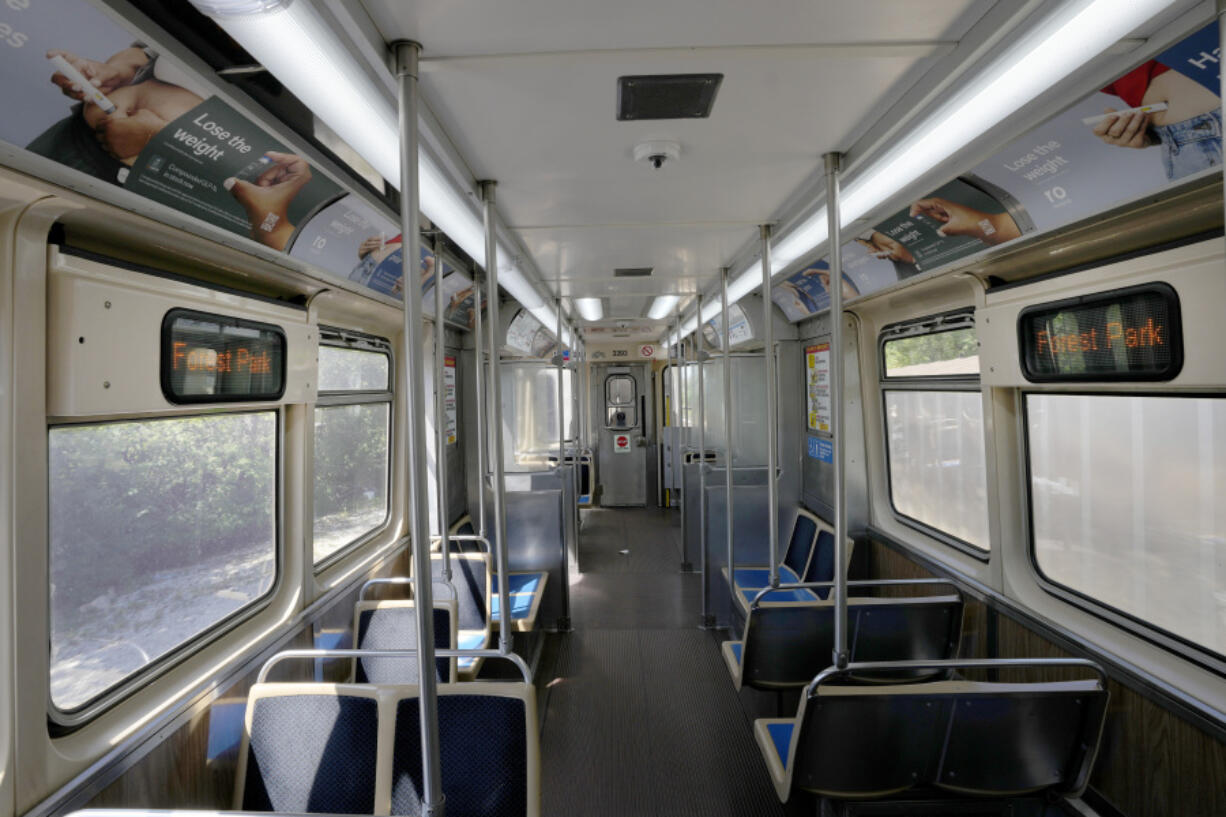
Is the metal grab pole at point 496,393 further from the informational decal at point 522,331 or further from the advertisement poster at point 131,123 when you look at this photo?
the informational decal at point 522,331

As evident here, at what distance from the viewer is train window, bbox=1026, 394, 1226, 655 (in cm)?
187

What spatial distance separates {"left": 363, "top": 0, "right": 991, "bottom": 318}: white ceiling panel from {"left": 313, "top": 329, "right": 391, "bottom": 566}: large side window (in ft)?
5.42

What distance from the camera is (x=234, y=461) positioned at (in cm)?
246

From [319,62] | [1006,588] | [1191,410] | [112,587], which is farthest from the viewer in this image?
[1006,588]

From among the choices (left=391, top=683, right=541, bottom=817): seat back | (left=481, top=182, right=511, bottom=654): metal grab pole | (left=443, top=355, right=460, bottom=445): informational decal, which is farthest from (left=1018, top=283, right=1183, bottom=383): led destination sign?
(left=443, top=355, right=460, bottom=445): informational decal

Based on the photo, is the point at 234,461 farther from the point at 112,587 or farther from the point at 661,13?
the point at 661,13

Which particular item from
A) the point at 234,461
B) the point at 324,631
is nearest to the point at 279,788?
the point at 324,631

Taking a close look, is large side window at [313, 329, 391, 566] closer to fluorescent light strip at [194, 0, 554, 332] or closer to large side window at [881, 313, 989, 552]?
fluorescent light strip at [194, 0, 554, 332]

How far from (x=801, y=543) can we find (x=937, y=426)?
1.58 meters

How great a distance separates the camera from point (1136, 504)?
2.14 meters

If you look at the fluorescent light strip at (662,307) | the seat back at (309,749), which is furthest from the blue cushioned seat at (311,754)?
the fluorescent light strip at (662,307)

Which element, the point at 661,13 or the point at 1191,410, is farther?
the point at 1191,410

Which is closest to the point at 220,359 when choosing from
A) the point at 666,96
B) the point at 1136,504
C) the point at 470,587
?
the point at 666,96

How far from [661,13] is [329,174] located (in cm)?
128
